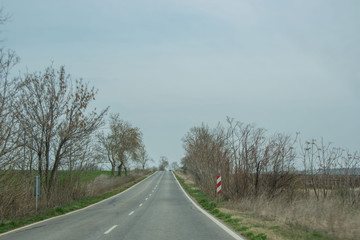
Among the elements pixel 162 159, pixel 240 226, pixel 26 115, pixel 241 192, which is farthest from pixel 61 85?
pixel 162 159

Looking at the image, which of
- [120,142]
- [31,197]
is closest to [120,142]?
[120,142]

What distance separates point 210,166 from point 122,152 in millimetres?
38812

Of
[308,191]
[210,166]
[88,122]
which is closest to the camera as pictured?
[308,191]

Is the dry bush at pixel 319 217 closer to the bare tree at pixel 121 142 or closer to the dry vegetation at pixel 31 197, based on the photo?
the dry vegetation at pixel 31 197

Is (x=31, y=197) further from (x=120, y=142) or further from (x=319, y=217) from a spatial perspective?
(x=120, y=142)

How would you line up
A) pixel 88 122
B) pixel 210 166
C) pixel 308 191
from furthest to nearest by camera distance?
pixel 210 166 < pixel 88 122 < pixel 308 191

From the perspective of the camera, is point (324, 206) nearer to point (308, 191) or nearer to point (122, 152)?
point (308, 191)

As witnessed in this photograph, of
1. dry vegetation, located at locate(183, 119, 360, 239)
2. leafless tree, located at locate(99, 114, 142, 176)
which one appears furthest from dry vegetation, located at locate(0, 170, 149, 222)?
leafless tree, located at locate(99, 114, 142, 176)

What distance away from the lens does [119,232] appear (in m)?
10.2

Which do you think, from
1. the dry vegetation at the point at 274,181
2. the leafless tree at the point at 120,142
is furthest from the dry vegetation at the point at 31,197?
the leafless tree at the point at 120,142

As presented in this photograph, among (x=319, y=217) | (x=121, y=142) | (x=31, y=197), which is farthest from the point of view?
(x=121, y=142)

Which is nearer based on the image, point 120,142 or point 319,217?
point 319,217

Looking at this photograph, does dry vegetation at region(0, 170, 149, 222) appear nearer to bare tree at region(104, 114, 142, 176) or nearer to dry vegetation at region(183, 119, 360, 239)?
dry vegetation at region(183, 119, 360, 239)

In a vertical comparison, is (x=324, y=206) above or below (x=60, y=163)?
below
